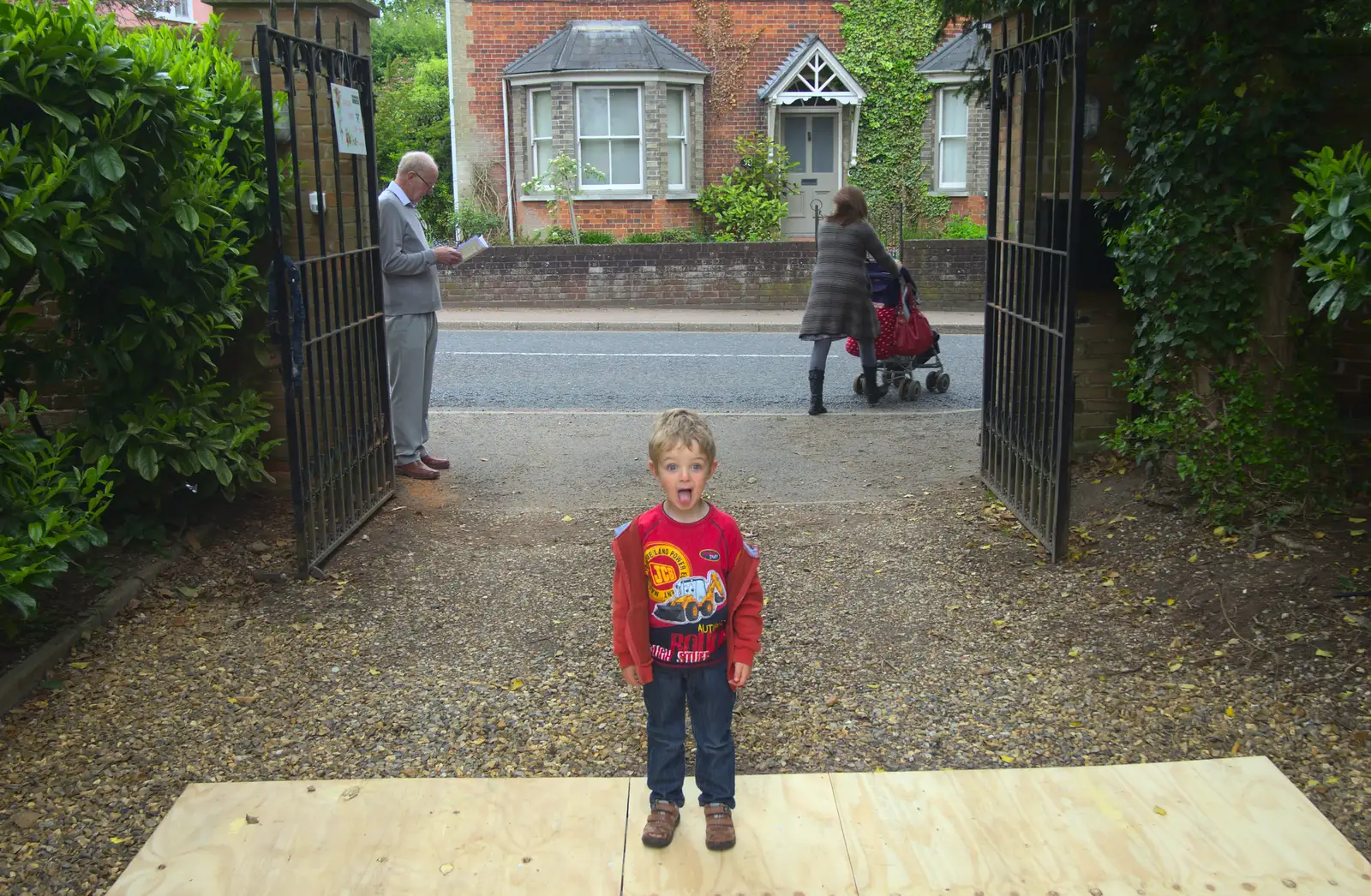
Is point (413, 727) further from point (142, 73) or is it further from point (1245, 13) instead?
point (1245, 13)

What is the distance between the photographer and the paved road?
35.8 feet

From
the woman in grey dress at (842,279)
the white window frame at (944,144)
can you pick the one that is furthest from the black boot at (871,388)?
the white window frame at (944,144)

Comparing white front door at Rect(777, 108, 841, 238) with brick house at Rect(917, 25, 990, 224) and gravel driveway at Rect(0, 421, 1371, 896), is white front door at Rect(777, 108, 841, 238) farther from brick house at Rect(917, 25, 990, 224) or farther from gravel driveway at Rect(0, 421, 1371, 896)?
gravel driveway at Rect(0, 421, 1371, 896)

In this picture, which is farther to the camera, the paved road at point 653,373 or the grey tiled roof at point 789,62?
the grey tiled roof at point 789,62

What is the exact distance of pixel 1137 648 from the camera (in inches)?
190

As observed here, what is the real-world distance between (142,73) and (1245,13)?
4637mm

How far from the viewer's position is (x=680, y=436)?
3283mm

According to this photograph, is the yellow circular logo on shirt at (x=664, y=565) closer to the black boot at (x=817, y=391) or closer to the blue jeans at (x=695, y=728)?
the blue jeans at (x=695, y=728)

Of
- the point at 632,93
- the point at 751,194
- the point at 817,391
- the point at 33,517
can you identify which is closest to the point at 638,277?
the point at 751,194

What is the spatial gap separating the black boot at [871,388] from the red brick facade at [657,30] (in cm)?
1404

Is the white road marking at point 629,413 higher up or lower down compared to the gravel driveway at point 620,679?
higher up

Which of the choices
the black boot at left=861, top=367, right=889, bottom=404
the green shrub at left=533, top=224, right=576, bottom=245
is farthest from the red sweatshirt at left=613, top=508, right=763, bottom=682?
the green shrub at left=533, top=224, right=576, bottom=245

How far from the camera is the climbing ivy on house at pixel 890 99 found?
24.5m

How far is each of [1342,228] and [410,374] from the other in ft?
16.4
